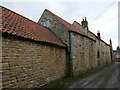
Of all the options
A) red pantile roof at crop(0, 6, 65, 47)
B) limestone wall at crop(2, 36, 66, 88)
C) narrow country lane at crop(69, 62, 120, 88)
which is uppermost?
red pantile roof at crop(0, 6, 65, 47)

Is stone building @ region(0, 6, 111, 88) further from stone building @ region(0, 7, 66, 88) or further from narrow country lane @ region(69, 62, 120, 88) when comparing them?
narrow country lane @ region(69, 62, 120, 88)

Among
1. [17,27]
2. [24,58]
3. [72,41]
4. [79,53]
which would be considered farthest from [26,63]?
[79,53]

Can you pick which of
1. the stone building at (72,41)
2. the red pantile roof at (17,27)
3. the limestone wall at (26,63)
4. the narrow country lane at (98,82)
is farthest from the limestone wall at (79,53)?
the red pantile roof at (17,27)

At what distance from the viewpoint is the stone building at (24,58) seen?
545 centimetres

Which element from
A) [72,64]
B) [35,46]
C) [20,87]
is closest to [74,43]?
[72,64]

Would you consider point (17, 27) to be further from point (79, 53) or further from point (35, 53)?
point (79, 53)

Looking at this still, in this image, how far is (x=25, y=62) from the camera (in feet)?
21.2

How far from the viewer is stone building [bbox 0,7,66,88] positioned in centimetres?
545

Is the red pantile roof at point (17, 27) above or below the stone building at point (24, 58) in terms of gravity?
above

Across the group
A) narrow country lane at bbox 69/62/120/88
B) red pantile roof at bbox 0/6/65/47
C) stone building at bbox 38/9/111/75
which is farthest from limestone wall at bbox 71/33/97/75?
red pantile roof at bbox 0/6/65/47

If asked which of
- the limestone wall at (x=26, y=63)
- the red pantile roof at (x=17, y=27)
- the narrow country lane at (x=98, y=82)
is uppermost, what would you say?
the red pantile roof at (x=17, y=27)

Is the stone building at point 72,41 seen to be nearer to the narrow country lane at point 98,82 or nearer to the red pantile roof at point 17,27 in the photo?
the narrow country lane at point 98,82

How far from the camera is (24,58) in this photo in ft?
21.1

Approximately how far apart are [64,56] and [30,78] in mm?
5352
